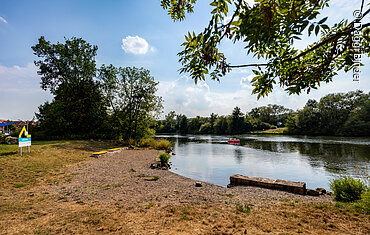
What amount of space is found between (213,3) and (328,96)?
6605 centimetres

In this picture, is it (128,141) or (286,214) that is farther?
(128,141)

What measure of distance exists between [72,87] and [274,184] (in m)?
26.1

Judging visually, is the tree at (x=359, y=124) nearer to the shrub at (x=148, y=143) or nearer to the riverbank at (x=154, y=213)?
the shrub at (x=148, y=143)

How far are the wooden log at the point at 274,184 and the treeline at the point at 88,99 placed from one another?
1577 cm

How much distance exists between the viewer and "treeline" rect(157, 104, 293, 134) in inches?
2810

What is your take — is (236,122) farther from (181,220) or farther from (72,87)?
(181,220)

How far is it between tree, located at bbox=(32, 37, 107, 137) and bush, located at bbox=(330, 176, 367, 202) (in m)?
23.2

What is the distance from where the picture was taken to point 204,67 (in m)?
2.29

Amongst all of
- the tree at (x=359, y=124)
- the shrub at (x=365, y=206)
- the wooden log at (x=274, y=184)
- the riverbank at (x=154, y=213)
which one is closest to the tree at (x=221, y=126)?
the tree at (x=359, y=124)

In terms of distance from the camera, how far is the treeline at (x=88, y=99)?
70.0 ft

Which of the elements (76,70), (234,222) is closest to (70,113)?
(76,70)

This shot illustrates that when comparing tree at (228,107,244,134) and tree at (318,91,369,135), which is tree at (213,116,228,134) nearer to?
tree at (228,107,244,134)

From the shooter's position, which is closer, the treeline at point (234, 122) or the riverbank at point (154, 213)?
the riverbank at point (154, 213)

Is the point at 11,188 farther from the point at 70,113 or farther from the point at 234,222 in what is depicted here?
the point at 70,113
